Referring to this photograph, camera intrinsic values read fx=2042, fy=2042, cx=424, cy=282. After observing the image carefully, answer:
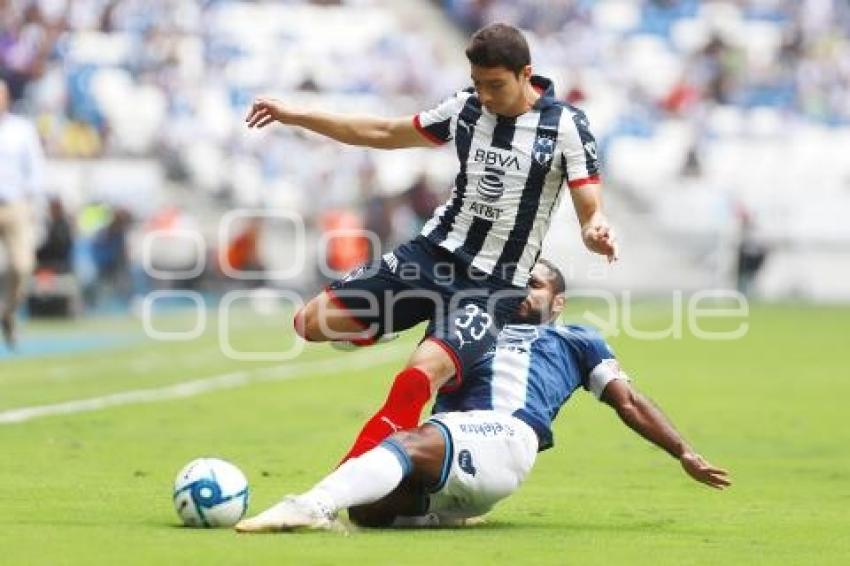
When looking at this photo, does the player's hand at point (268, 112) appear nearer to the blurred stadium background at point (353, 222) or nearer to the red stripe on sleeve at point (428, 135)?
the red stripe on sleeve at point (428, 135)

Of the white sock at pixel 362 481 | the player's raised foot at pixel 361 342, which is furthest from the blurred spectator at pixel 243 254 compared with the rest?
the white sock at pixel 362 481

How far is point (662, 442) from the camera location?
28.8ft

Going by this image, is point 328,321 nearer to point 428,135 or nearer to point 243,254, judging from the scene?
point 428,135

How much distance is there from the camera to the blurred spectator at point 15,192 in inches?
808

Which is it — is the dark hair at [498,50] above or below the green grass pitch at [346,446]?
above

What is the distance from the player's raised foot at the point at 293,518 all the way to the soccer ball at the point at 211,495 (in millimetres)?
255

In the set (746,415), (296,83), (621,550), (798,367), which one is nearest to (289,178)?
(296,83)

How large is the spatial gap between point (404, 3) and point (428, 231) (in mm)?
32111

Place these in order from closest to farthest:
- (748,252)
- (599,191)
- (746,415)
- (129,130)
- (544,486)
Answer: (599,191)
(544,486)
(746,415)
(129,130)
(748,252)

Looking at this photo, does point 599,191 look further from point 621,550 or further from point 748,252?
point 748,252

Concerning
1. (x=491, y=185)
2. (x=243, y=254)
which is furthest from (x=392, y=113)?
(x=491, y=185)

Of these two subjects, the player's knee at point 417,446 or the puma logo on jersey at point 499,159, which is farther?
the puma logo on jersey at point 499,159

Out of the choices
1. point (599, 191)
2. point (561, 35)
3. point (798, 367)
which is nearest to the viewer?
point (599, 191)

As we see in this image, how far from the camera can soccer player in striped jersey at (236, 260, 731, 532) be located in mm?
7766
